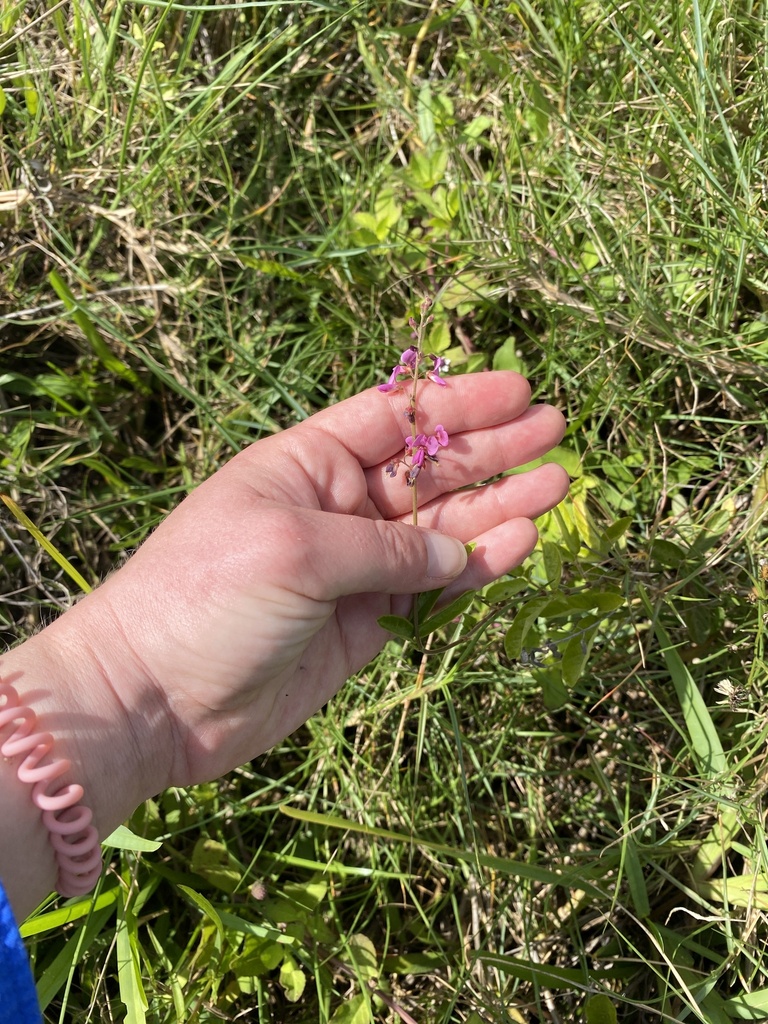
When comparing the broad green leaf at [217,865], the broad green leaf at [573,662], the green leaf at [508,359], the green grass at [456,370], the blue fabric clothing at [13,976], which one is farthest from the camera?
the green leaf at [508,359]

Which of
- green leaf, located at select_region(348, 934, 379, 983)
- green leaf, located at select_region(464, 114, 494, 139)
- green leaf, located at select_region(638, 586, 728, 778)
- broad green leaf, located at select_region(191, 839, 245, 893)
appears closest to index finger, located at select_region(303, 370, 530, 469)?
green leaf, located at select_region(638, 586, 728, 778)

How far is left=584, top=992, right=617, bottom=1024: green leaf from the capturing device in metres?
1.95

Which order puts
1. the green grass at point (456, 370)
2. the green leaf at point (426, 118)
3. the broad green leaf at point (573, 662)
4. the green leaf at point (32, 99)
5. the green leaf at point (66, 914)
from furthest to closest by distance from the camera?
the green leaf at point (426, 118) → the green leaf at point (32, 99) → the green grass at point (456, 370) → the green leaf at point (66, 914) → the broad green leaf at point (573, 662)

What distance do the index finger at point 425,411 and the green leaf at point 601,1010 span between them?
4.56ft

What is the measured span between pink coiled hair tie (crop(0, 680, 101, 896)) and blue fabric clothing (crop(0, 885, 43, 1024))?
25cm

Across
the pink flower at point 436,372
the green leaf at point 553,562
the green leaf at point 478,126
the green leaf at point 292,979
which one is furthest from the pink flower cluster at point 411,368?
the green leaf at point 292,979

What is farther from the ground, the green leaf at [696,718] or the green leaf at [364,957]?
the green leaf at [696,718]

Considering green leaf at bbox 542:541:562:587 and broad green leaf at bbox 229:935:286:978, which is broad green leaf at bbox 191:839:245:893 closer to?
broad green leaf at bbox 229:935:286:978

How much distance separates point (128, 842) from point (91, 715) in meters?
0.42

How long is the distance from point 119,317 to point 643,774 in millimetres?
2229

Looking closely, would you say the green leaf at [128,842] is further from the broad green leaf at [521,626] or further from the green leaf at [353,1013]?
the broad green leaf at [521,626]

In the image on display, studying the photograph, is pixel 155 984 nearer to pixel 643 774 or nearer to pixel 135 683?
pixel 135 683

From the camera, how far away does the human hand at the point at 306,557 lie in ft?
6.31

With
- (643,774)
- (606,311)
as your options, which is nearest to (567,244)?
(606,311)
